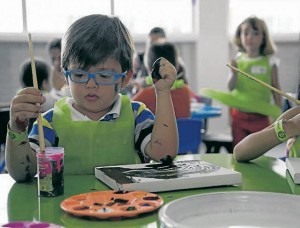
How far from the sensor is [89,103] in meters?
1.47

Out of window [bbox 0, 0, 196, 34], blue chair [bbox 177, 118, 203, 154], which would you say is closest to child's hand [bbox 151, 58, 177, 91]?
blue chair [bbox 177, 118, 203, 154]

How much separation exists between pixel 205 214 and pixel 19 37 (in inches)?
221

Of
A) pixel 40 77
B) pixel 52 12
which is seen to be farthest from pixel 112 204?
pixel 52 12

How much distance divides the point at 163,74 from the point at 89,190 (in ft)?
1.24

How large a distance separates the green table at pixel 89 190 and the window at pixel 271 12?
5560mm

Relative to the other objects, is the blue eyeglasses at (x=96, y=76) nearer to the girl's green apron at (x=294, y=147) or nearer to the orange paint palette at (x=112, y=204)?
the orange paint palette at (x=112, y=204)

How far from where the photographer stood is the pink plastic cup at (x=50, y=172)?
1.07m

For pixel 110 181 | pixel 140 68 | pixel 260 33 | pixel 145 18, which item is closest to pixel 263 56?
pixel 260 33

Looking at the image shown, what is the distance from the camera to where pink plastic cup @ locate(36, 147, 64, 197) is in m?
1.07

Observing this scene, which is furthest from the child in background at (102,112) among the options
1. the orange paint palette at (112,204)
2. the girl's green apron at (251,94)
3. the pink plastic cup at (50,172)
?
the girl's green apron at (251,94)

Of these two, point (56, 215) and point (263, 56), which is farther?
point (263, 56)

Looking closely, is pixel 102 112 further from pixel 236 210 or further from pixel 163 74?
pixel 236 210

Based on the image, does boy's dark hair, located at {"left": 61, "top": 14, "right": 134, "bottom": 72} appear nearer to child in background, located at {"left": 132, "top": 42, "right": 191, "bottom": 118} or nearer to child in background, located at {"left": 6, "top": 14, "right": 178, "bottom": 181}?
child in background, located at {"left": 6, "top": 14, "right": 178, "bottom": 181}

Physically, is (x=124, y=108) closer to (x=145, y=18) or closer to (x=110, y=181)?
(x=110, y=181)
